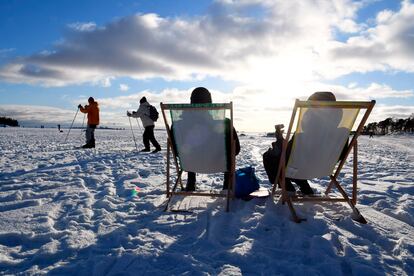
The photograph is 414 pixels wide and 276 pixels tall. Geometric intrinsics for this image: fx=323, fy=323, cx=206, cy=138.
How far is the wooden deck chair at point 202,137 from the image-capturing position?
11.8 ft

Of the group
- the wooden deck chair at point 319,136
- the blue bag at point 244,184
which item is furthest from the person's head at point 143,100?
the wooden deck chair at point 319,136

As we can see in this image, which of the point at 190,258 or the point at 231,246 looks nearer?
the point at 190,258

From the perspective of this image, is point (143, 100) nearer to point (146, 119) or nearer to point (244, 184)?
point (146, 119)

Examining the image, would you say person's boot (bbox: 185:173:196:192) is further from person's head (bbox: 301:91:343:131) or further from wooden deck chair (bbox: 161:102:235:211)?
person's head (bbox: 301:91:343:131)

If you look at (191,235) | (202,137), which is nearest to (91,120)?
(202,137)

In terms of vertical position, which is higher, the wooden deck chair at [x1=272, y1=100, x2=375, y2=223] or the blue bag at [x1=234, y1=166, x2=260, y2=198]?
the wooden deck chair at [x1=272, y1=100, x2=375, y2=223]

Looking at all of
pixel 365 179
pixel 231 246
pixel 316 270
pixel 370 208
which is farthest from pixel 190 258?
pixel 365 179

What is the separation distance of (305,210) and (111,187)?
8.84ft

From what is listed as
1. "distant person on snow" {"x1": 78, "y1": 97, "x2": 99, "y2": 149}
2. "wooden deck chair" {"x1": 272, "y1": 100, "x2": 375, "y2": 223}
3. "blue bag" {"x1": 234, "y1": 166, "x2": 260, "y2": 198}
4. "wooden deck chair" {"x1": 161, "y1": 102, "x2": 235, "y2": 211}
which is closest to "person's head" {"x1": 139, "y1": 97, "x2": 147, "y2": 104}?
"distant person on snow" {"x1": 78, "y1": 97, "x2": 99, "y2": 149}

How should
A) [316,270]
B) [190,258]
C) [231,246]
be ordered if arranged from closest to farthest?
[316,270]
[190,258]
[231,246]

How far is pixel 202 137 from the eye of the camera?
367cm

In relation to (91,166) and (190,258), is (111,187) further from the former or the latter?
(190,258)

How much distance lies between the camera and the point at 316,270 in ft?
7.06

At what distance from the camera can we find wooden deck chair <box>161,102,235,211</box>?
3.58 metres
